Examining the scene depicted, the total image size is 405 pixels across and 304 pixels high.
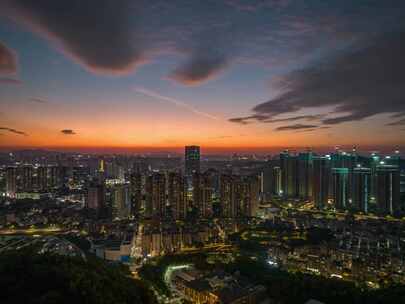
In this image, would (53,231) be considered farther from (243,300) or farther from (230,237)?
(243,300)

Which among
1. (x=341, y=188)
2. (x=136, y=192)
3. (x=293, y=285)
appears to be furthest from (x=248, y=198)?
(x=293, y=285)

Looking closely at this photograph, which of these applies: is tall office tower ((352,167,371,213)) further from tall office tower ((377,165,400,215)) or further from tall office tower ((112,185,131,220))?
tall office tower ((112,185,131,220))

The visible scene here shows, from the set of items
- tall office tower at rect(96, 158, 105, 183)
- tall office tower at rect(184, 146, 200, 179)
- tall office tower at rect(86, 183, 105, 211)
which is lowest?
tall office tower at rect(86, 183, 105, 211)

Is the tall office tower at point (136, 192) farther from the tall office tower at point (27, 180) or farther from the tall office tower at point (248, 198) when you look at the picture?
the tall office tower at point (27, 180)

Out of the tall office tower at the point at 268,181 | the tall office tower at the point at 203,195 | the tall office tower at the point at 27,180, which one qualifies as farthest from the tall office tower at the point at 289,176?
the tall office tower at the point at 27,180

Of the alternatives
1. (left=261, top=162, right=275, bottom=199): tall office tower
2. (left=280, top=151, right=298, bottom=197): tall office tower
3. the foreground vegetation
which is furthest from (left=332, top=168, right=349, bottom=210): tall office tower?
the foreground vegetation

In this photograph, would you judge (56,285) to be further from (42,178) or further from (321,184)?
(42,178)

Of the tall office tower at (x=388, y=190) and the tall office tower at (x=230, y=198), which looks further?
the tall office tower at (x=388, y=190)
